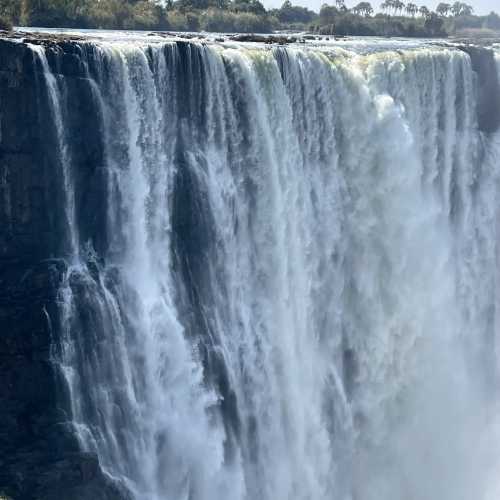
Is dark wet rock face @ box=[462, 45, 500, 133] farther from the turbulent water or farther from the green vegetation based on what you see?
the green vegetation

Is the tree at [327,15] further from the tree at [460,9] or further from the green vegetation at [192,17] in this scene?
the tree at [460,9]

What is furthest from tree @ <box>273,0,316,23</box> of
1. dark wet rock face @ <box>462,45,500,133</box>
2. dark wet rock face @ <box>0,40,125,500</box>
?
dark wet rock face @ <box>0,40,125,500</box>

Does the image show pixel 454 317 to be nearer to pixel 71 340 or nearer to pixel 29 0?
pixel 71 340

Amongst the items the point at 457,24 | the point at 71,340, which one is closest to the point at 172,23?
the point at 71,340

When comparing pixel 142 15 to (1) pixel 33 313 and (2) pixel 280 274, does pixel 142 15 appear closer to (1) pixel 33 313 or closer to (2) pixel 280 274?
(2) pixel 280 274

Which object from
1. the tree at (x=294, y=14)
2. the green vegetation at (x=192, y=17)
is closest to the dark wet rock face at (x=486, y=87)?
the green vegetation at (x=192, y=17)
